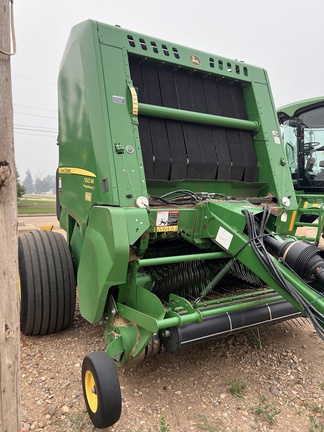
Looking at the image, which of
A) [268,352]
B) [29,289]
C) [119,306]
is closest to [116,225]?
[119,306]

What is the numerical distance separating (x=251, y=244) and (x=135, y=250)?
86 cm

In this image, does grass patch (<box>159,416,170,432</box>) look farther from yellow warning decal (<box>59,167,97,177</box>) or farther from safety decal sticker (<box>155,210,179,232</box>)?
yellow warning decal (<box>59,167,97,177</box>)

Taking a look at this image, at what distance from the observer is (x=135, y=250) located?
2650mm

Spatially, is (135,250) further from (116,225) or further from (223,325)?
(223,325)

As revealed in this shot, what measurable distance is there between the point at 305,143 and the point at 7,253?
23.0ft

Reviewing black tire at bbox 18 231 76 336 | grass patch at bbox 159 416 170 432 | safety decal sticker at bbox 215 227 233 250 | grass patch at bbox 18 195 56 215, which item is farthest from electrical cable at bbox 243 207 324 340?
grass patch at bbox 18 195 56 215

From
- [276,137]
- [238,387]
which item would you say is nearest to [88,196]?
[238,387]

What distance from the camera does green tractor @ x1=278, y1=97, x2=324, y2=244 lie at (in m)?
6.96

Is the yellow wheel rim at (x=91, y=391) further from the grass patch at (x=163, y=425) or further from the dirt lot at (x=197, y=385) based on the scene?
the grass patch at (x=163, y=425)

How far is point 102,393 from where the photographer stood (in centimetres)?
198

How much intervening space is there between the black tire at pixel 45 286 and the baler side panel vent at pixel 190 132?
3.71 feet

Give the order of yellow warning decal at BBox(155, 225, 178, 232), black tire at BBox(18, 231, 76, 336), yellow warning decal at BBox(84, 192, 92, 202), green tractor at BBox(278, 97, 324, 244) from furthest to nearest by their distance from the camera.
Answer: green tractor at BBox(278, 97, 324, 244), black tire at BBox(18, 231, 76, 336), yellow warning decal at BBox(84, 192, 92, 202), yellow warning decal at BBox(155, 225, 178, 232)

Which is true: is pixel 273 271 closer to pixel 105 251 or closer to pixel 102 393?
pixel 105 251

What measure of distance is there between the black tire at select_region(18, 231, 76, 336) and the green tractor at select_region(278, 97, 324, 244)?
5.07 m
